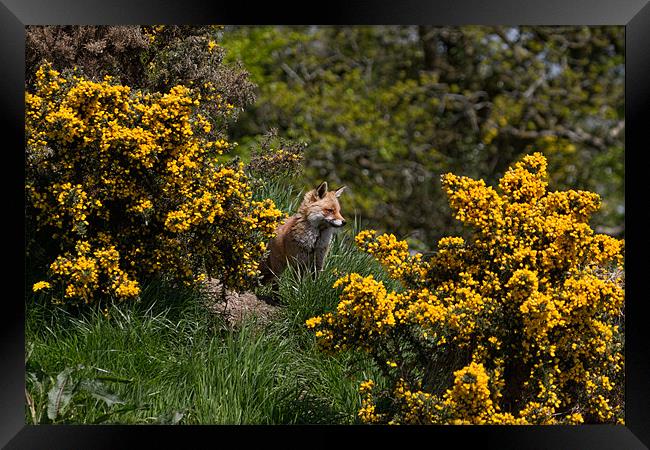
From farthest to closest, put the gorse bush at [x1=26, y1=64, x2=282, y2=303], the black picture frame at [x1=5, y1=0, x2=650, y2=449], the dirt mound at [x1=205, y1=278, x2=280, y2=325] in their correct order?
the dirt mound at [x1=205, y1=278, x2=280, y2=325] < the gorse bush at [x1=26, y1=64, x2=282, y2=303] < the black picture frame at [x1=5, y1=0, x2=650, y2=449]

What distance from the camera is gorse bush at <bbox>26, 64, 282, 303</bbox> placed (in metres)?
6.04

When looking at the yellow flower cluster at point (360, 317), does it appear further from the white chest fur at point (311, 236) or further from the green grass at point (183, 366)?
the white chest fur at point (311, 236)

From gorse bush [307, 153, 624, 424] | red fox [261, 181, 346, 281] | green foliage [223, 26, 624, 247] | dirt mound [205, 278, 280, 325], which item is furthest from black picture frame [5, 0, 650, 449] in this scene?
green foliage [223, 26, 624, 247]

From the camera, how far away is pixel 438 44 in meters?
13.5

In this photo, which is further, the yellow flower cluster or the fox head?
the fox head

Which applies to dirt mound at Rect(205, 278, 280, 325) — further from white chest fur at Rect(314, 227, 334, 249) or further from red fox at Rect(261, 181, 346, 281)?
white chest fur at Rect(314, 227, 334, 249)

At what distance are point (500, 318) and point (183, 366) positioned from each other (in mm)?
2076

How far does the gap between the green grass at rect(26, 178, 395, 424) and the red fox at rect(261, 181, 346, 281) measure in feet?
2.59
